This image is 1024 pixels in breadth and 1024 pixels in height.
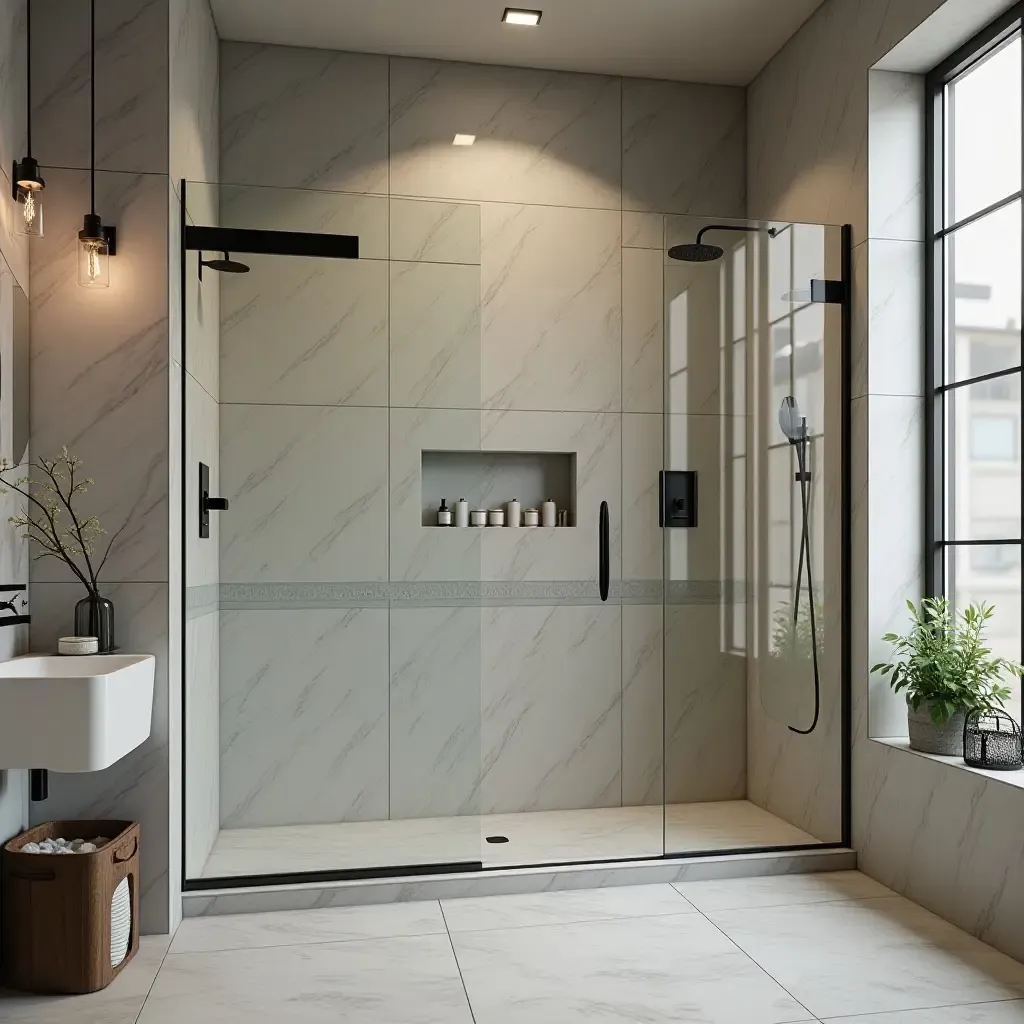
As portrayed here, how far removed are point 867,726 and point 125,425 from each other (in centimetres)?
250

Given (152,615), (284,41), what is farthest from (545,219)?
(152,615)

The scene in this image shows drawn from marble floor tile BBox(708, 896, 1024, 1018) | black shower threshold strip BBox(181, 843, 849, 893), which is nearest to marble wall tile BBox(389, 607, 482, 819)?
black shower threshold strip BBox(181, 843, 849, 893)

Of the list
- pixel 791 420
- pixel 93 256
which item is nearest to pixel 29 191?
pixel 93 256

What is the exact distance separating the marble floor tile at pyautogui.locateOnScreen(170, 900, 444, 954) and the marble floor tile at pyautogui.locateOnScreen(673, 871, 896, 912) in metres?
0.83

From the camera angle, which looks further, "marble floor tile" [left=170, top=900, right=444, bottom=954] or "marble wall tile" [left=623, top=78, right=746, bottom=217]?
"marble wall tile" [left=623, top=78, right=746, bottom=217]

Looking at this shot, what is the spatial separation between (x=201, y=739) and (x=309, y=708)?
0.33 metres

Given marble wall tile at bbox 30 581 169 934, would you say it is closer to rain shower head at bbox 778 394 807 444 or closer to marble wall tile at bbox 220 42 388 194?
marble wall tile at bbox 220 42 388 194

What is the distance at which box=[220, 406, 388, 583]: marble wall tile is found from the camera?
9.94 ft

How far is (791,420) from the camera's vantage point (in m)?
3.42

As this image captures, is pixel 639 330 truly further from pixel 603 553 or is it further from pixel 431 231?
pixel 431 231

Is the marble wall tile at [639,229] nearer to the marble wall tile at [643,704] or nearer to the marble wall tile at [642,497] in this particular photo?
the marble wall tile at [642,497]

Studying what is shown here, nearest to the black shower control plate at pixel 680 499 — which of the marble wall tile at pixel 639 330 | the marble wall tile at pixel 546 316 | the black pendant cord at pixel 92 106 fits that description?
the marble wall tile at pixel 639 330

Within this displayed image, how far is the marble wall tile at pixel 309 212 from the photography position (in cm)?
300

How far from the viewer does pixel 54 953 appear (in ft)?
7.88
